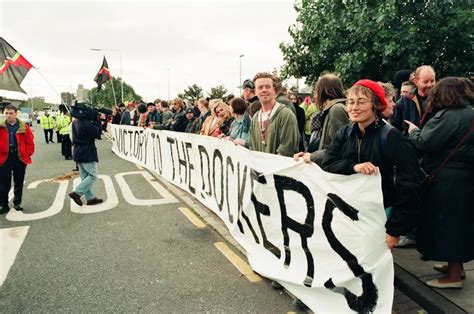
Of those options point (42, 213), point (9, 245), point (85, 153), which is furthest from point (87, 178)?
point (9, 245)

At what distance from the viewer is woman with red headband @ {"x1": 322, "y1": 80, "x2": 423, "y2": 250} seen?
8.25 ft

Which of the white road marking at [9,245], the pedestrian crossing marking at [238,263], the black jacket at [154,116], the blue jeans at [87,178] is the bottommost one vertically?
the white road marking at [9,245]

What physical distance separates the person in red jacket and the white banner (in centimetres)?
403

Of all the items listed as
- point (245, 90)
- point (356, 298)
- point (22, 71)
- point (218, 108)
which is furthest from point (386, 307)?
Answer: point (22, 71)

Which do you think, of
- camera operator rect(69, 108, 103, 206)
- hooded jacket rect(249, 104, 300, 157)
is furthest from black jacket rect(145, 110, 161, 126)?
hooded jacket rect(249, 104, 300, 157)

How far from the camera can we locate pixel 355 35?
1196cm

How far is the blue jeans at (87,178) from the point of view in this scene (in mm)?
6793

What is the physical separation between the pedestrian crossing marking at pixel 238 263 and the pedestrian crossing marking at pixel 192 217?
83cm

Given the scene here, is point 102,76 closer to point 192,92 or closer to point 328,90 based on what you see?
point 328,90

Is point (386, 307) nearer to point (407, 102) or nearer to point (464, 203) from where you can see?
point (464, 203)

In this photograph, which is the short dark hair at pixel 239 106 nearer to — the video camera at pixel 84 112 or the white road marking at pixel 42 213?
the video camera at pixel 84 112

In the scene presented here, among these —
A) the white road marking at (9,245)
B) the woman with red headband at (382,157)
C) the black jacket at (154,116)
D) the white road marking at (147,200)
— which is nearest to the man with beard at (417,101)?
the woman with red headband at (382,157)

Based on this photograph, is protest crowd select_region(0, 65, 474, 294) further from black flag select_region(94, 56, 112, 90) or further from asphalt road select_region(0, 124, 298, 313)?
black flag select_region(94, 56, 112, 90)

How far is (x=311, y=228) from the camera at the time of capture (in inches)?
120
